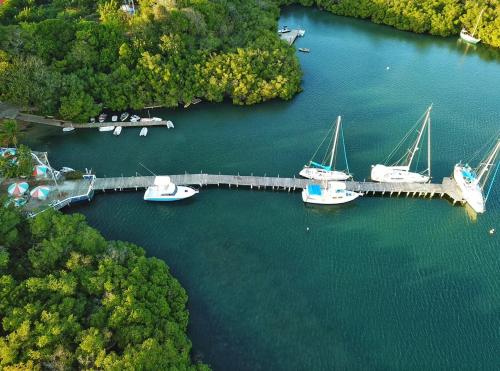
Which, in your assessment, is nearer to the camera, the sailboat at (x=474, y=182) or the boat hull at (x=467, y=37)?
the sailboat at (x=474, y=182)

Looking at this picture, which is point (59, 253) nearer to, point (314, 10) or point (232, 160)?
point (232, 160)

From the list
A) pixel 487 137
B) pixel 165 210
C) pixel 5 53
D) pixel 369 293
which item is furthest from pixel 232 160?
pixel 487 137

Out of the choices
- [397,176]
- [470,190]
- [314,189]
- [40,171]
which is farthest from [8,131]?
[470,190]

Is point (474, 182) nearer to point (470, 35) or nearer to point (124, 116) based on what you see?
point (124, 116)

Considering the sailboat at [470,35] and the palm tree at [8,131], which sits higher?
the sailboat at [470,35]

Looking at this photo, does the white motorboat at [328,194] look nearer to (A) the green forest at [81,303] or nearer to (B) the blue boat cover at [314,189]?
(B) the blue boat cover at [314,189]

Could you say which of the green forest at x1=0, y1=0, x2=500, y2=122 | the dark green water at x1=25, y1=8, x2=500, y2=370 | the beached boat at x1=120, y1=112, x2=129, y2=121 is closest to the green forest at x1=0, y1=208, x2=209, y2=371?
the dark green water at x1=25, y1=8, x2=500, y2=370

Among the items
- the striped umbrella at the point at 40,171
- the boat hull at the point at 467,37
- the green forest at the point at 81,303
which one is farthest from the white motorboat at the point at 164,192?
the boat hull at the point at 467,37
